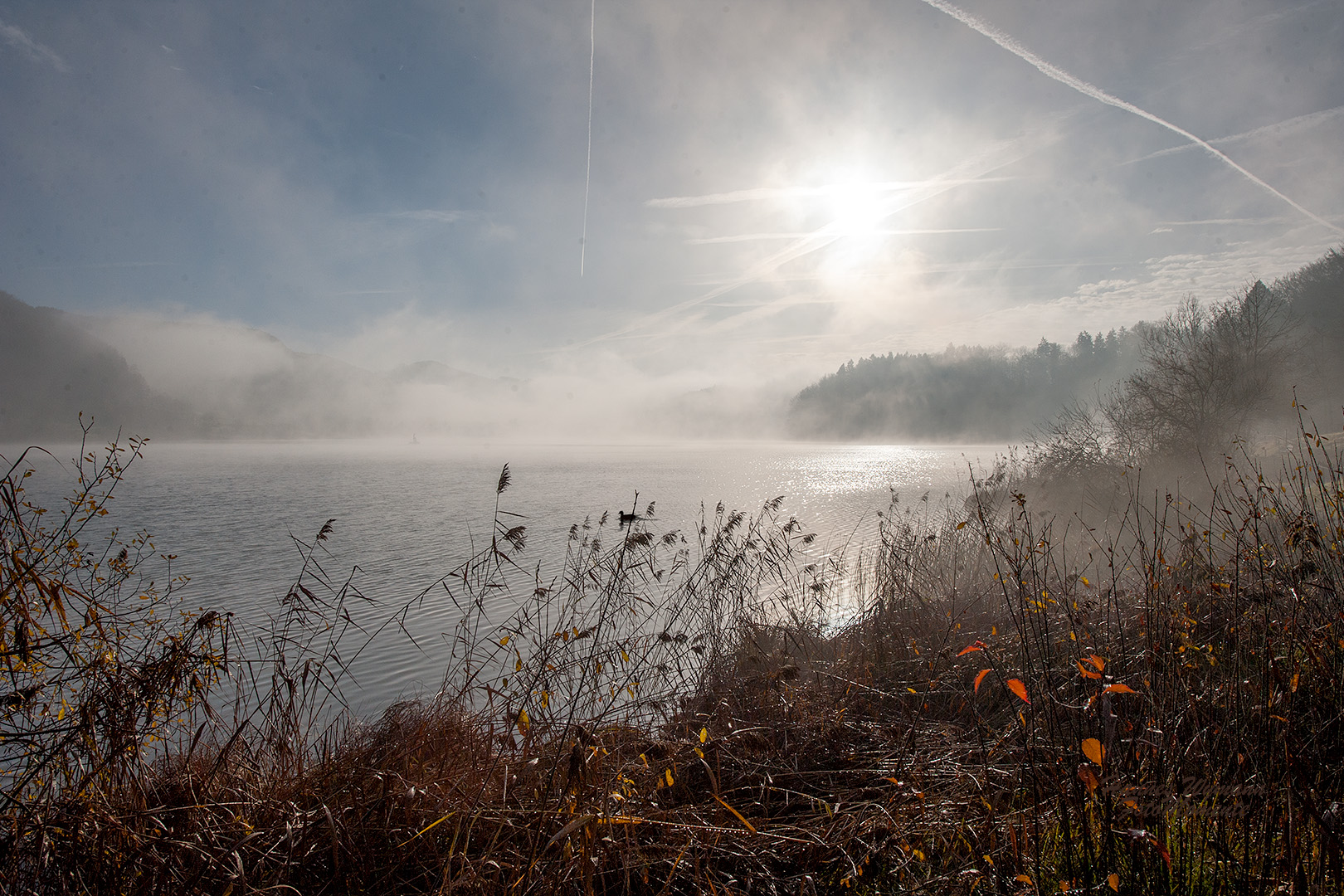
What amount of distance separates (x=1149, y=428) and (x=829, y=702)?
2277 cm

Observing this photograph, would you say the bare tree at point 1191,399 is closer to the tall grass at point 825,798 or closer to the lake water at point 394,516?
the lake water at point 394,516

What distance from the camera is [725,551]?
688cm

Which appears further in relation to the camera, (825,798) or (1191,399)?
(1191,399)

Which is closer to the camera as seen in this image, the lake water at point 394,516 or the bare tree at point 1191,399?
the lake water at point 394,516

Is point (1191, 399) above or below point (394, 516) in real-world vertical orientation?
above

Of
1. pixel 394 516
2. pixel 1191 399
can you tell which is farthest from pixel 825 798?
pixel 1191 399

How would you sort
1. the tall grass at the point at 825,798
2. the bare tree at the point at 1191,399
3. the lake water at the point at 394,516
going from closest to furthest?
the tall grass at the point at 825,798, the lake water at the point at 394,516, the bare tree at the point at 1191,399

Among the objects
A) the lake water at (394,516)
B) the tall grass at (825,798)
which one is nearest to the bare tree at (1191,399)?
the lake water at (394,516)

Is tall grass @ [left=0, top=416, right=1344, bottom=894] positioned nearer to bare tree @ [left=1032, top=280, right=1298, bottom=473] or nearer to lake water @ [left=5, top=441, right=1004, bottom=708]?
lake water @ [left=5, top=441, right=1004, bottom=708]

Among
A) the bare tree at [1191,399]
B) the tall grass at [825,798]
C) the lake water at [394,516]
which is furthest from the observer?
the bare tree at [1191,399]

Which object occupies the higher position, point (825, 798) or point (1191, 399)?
point (1191, 399)

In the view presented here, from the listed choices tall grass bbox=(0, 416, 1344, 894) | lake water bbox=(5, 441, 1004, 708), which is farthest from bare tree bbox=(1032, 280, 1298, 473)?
tall grass bbox=(0, 416, 1344, 894)

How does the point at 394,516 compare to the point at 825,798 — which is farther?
the point at 394,516

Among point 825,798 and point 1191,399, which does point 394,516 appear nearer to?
point 825,798
